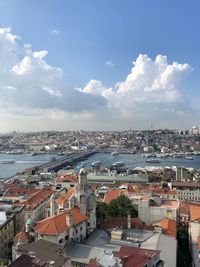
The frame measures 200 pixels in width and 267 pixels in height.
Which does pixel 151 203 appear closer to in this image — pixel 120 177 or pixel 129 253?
pixel 129 253

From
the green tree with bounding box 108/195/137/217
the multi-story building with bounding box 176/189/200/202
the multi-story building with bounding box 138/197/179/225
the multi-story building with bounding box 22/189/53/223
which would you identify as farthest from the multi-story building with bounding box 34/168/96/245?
the multi-story building with bounding box 176/189/200/202

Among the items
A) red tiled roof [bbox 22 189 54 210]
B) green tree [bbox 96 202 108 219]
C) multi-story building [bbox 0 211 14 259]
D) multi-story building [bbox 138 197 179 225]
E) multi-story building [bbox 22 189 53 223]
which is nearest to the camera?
multi-story building [bbox 0 211 14 259]

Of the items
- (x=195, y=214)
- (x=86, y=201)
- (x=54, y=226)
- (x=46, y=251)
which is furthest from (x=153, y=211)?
(x=46, y=251)

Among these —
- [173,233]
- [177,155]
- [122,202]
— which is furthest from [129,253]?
[177,155]

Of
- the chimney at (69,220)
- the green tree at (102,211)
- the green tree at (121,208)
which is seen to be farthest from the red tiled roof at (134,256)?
the green tree at (121,208)

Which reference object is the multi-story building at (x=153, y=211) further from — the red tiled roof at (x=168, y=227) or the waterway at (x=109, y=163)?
the waterway at (x=109, y=163)

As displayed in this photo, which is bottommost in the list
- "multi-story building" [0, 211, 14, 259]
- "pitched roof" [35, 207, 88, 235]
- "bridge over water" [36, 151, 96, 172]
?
"bridge over water" [36, 151, 96, 172]

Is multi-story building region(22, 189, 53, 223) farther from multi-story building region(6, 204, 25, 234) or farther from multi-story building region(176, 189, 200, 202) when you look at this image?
multi-story building region(176, 189, 200, 202)

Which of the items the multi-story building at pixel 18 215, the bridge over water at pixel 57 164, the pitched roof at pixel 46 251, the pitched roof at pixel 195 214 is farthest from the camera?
the bridge over water at pixel 57 164

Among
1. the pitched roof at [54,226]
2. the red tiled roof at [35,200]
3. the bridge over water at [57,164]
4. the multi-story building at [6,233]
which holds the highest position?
the pitched roof at [54,226]
